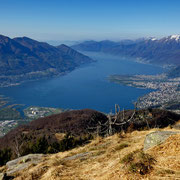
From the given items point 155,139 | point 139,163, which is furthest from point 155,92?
point 139,163

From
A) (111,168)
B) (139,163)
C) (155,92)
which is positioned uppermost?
(139,163)

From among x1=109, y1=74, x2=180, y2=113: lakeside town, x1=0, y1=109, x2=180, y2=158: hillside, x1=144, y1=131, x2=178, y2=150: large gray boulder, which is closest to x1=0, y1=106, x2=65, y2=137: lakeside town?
x1=0, y1=109, x2=180, y2=158: hillside

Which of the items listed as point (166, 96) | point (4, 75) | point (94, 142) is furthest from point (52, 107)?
point (4, 75)

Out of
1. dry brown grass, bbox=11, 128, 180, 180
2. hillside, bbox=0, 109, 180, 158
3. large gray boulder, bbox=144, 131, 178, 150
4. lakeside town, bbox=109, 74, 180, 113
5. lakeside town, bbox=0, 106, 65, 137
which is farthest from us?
lakeside town, bbox=109, 74, 180, 113

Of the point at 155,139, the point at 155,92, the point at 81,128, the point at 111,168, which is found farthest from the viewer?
the point at 155,92

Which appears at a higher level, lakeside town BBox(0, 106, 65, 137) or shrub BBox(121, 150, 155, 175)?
shrub BBox(121, 150, 155, 175)

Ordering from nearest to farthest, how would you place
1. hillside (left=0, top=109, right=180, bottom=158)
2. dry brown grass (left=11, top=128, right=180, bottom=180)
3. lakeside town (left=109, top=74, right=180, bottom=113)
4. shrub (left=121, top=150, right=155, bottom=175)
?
1. dry brown grass (left=11, top=128, right=180, bottom=180)
2. shrub (left=121, top=150, right=155, bottom=175)
3. hillside (left=0, top=109, right=180, bottom=158)
4. lakeside town (left=109, top=74, right=180, bottom=113)

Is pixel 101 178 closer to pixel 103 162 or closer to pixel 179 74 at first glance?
pixel 103 162

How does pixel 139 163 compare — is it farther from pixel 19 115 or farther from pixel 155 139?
pixel 19 115

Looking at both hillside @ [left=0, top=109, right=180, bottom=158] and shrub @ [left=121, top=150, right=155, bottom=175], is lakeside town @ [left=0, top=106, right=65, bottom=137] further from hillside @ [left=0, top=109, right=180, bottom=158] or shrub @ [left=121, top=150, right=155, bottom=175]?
shrub @ [left=121, top=150, right=155, bottom=175]

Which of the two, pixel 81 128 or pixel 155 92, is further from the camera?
pixel 155 92

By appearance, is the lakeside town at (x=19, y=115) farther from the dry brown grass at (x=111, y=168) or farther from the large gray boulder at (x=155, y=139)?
the large gray boulder at (x=155, y=139)
